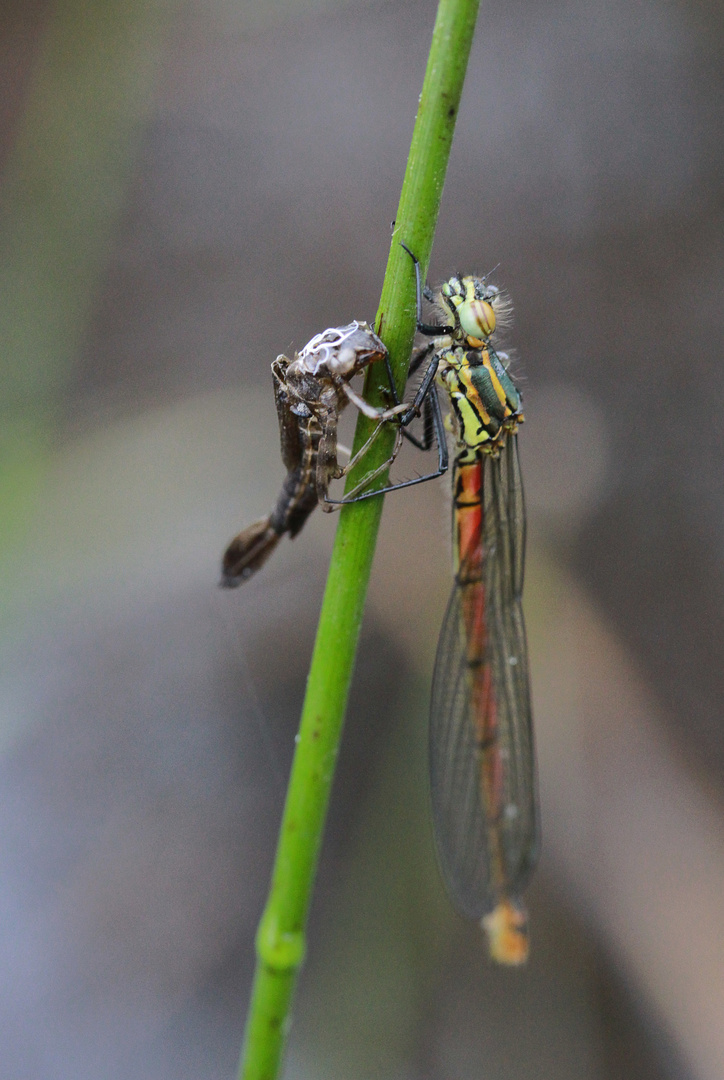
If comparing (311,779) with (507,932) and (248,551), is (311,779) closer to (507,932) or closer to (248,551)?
(248,551)

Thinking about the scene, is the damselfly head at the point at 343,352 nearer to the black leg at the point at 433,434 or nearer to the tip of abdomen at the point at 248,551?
the black leg at the point at 433,434

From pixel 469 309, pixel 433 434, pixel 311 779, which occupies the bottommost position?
pixel 311 779

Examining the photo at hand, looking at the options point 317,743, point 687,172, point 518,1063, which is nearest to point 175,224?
point 687,172

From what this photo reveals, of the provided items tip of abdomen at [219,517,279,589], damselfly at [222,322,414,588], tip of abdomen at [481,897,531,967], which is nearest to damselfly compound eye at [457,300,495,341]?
damselfly at [222,322,414,588]

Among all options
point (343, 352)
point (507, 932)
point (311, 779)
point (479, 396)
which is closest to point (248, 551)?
point (479, 396)

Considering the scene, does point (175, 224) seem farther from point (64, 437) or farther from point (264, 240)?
point (64, 437)

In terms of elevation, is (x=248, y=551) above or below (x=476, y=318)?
below
